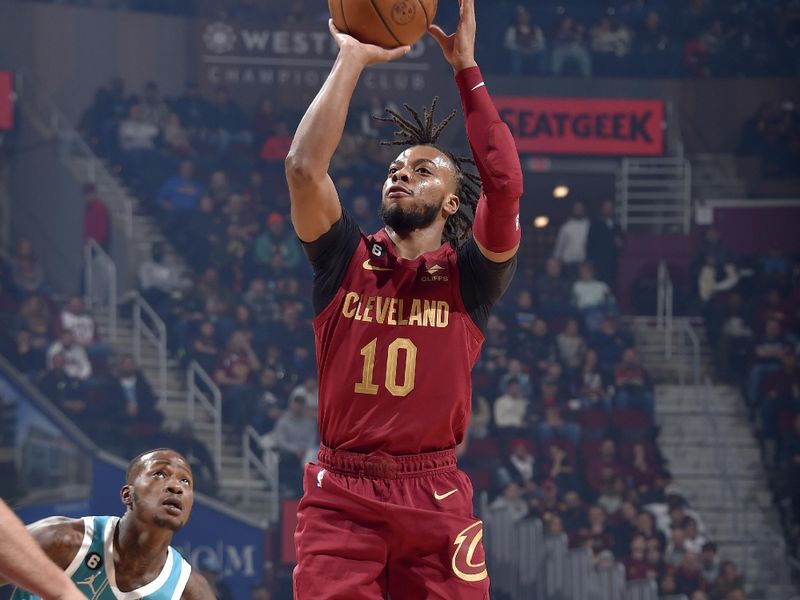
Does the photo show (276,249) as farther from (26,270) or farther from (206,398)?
(26,270)

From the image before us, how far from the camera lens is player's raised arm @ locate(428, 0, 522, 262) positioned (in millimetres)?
3309

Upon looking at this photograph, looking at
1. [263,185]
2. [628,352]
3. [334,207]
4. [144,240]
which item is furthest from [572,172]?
[334,207]

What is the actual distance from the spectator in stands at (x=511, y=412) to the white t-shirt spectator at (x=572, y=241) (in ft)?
5.01

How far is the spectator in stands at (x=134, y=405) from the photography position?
10.3 meters

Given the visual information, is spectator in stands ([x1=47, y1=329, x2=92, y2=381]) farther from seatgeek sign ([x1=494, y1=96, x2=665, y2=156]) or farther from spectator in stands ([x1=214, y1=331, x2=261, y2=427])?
seatgeek sign ([x1=494, y1=96, x2=665, y2=156])

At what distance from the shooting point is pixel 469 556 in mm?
3289

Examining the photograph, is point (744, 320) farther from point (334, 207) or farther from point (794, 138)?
point (334, 207)

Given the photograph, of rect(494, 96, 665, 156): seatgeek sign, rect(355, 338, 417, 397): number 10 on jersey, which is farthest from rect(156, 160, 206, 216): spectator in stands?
rect(355, 338, 417, 397): number 10 on jersey

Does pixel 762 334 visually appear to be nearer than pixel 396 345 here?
No

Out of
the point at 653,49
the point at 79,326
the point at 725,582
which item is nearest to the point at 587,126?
the point at 653,49

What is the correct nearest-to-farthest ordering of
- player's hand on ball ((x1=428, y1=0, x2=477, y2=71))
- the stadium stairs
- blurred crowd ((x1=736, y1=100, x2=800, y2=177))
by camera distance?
1. player's hand on ball ((x1=428, y1=0, x2=477, y2=71))
2. the stadium stairs
3. blurred crowd ((x1=736, y1=100, x2=800, y2=177))

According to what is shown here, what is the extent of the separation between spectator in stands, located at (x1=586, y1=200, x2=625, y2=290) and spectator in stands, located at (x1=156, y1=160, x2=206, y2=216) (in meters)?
3.91

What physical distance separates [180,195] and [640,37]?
17.0ft

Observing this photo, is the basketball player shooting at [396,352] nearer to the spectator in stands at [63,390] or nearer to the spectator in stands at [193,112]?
the spectator in stands at [63,390]
